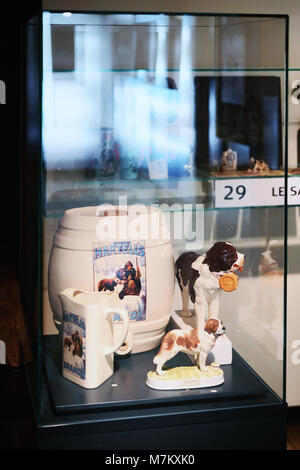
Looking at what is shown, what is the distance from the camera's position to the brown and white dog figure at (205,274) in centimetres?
114

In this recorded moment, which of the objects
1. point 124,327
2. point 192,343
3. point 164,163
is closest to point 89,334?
point 124,327

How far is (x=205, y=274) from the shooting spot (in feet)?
3.80

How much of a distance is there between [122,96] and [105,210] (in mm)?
227

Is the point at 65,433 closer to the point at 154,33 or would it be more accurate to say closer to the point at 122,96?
the point at 122,96

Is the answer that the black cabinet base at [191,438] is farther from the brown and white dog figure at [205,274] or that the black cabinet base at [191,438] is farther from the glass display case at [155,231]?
the brown and white dog figure at [205,274]

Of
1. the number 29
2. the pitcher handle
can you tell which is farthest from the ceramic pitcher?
the number 29

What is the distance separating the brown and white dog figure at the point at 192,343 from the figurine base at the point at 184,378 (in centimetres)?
1

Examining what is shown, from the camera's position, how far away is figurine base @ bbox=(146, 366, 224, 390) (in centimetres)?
113

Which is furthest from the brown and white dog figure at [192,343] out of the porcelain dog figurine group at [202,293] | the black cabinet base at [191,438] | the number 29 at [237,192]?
the number 29 at [237,192]

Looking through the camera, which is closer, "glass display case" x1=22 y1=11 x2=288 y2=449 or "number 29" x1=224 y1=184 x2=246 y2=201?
"glass display case" x1=22 y1=11 x2=288 y2=449

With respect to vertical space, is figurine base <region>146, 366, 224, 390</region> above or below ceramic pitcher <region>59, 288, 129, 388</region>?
below

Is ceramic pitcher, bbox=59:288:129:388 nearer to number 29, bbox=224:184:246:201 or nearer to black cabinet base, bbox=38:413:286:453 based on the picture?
black cabinet base, bbox=38:413:286:453

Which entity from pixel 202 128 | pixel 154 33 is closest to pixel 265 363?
pixel 202 128

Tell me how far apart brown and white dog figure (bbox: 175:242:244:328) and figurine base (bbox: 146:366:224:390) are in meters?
0.09
